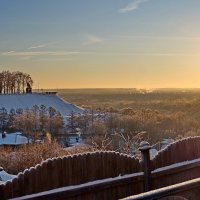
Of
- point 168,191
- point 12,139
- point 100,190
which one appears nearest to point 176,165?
point 100,190

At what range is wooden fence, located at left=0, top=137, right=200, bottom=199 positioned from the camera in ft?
16.9

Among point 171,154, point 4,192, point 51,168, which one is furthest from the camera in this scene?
point 171,154

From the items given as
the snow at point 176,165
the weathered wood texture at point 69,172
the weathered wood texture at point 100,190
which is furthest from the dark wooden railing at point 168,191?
the snow at point 176,165

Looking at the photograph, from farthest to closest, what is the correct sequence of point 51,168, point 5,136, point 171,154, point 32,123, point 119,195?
point 32,123
point 5,136
point 171,154
point 119,195
point 51,168

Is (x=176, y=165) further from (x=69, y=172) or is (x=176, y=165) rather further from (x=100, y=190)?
(x=69, y=172)

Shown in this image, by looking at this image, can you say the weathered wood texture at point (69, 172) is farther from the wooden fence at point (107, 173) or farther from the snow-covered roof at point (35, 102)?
the snow-covered roof at point (35, 102)

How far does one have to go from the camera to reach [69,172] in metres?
5.51

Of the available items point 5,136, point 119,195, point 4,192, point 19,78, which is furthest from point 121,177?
point 19,78

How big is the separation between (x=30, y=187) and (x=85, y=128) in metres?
66.6

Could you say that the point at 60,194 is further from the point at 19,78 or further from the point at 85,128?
the point at 19,78

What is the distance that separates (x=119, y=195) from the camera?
5.77 metres

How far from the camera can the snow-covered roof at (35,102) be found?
108m

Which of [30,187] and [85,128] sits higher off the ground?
[30,187]

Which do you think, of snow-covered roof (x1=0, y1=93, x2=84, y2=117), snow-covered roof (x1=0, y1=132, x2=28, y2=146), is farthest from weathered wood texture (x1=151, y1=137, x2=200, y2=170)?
snow-covered roof (x1=0, y1=93, x2=84, y2=117)
